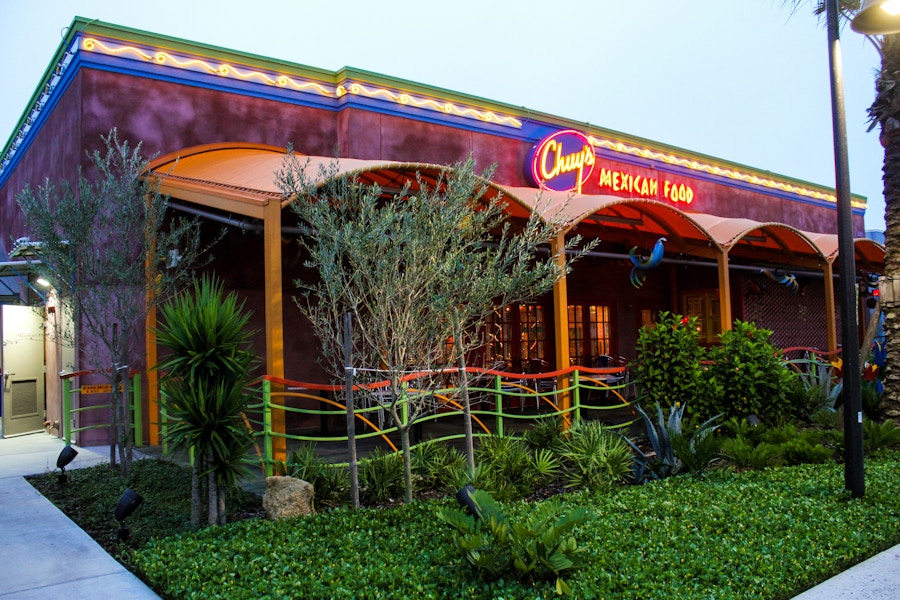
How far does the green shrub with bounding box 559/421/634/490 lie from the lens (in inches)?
260

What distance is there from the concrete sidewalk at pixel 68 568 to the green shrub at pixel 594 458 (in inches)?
94.5

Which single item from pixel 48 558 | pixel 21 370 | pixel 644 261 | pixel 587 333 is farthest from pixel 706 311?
pixel 48 558

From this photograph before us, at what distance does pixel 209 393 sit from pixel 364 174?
17.7 feet

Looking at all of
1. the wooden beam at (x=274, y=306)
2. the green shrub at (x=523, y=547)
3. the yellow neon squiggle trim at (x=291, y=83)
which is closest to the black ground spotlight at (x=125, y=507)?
the wooden beam at (x=274, y=306)

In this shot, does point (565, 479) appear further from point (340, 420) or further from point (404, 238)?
point (340, 420)

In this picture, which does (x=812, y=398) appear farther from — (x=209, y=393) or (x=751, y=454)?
(x=209, y=393)

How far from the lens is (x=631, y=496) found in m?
5.91

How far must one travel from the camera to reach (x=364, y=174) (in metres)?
10.2

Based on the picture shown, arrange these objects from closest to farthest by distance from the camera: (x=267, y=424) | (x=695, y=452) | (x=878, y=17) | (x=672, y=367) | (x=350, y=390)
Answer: (x=878, y=17) → (x=350, y=390) → (x=267, y=424) → (x=695, y=452) → (x=672, y=367)

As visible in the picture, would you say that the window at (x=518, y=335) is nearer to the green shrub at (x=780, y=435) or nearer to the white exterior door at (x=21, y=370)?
the green shrub at (x=780, y=435)

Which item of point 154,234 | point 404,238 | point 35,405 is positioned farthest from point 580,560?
point 35,405

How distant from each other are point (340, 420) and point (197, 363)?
20.6ft

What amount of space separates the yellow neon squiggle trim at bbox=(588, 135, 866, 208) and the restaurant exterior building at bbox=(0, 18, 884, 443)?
1.8 inches

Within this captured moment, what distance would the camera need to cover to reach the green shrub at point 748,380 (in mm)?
8688
